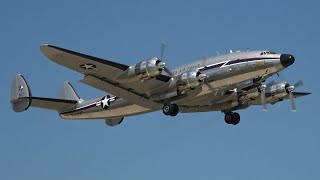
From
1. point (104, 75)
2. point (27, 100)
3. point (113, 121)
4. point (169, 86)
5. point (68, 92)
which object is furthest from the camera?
point (68, 92)

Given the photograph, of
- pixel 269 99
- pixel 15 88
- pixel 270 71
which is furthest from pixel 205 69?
pixel 15 88

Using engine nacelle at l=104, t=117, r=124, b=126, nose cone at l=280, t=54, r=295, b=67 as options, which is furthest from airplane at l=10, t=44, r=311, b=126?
engine nacelle at l=104, t=117, r=124, b=126

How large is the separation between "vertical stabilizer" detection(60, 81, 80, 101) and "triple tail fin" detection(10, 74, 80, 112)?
70cm

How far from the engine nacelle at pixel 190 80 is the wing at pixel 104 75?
82cm

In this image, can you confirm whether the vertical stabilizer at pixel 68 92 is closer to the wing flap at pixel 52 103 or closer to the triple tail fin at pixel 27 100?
the triple tail fin at pixel 27 100

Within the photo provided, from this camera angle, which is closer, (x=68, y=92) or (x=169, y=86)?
(x=169, y=86)

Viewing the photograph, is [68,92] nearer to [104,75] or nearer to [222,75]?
[104,75]

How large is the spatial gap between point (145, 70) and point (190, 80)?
282 centimetres

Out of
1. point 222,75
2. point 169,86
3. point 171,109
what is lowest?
point 171,109

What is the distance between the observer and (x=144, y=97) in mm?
37750

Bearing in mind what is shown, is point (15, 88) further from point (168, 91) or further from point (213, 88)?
point (213, 88)

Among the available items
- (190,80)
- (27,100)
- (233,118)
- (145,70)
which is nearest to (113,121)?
(27,100)

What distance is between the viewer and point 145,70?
113 ft

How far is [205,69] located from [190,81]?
131 centimetres
